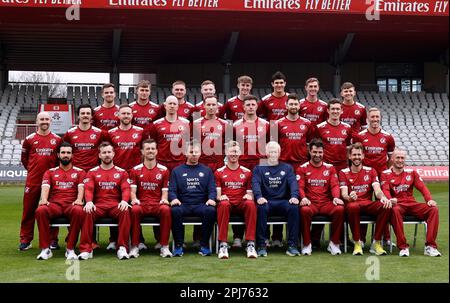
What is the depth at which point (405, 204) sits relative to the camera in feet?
25.0

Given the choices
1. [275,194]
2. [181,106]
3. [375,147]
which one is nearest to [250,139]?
[275,194]

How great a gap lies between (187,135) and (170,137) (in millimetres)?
236

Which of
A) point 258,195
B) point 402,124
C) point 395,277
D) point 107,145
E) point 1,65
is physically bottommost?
point 395,277

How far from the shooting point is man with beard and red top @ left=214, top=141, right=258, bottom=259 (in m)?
7.18

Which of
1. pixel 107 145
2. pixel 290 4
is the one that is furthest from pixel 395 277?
pixel 290 4

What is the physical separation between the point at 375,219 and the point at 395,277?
1781mm

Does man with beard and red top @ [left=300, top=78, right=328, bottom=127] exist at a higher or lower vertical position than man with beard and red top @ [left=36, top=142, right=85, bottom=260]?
higher

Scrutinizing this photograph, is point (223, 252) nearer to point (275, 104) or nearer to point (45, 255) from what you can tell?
point (45, 255)

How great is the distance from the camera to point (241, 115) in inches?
357

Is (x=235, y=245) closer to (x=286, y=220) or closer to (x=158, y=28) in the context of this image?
(x=286, y=220)

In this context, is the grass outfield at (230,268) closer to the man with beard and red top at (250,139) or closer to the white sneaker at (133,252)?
the white sneaker at (133,252)

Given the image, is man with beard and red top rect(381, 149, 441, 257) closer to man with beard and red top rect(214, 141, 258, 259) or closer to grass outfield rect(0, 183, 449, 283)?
grass outfield rect(0, 183, 449, 283)

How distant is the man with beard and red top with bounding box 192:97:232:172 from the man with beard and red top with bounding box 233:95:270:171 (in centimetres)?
18

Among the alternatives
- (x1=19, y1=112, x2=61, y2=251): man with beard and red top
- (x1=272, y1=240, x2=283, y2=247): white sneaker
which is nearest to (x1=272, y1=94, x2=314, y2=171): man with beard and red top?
(x1=272, y1=240, x2=283, y2=247): white sneaker
